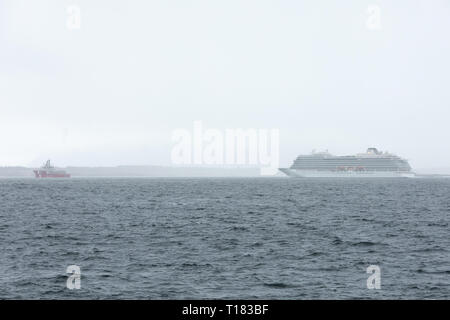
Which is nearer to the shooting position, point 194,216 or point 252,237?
point 252,237

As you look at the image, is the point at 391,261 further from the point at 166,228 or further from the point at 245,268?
the point at 166,228

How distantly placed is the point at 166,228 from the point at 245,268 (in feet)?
63.1

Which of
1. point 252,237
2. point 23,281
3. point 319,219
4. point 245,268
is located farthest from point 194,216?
point 23,281

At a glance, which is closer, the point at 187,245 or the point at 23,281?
the point at 23,281

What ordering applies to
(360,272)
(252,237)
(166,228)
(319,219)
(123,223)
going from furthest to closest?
(319,219)
(123,223)
(166,228)
(252,237)
(360,272)

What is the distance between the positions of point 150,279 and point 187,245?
36.6 feet

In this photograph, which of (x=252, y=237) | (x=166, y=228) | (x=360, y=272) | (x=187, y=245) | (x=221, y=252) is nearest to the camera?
(x=360, y=272)

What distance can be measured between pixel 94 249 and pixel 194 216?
24.0 meters

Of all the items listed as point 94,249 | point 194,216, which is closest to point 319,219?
point 194,216

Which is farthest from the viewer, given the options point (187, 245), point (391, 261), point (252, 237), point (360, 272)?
point (252, 237)

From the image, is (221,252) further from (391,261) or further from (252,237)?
(391,261)

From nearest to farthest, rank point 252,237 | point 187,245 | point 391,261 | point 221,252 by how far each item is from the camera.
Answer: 1. point 391,261
2. point 221,252
3. point 187,245
4. point 252,237

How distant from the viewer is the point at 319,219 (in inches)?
2111

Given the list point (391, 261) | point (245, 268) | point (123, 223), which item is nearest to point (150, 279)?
point (245, 268)
